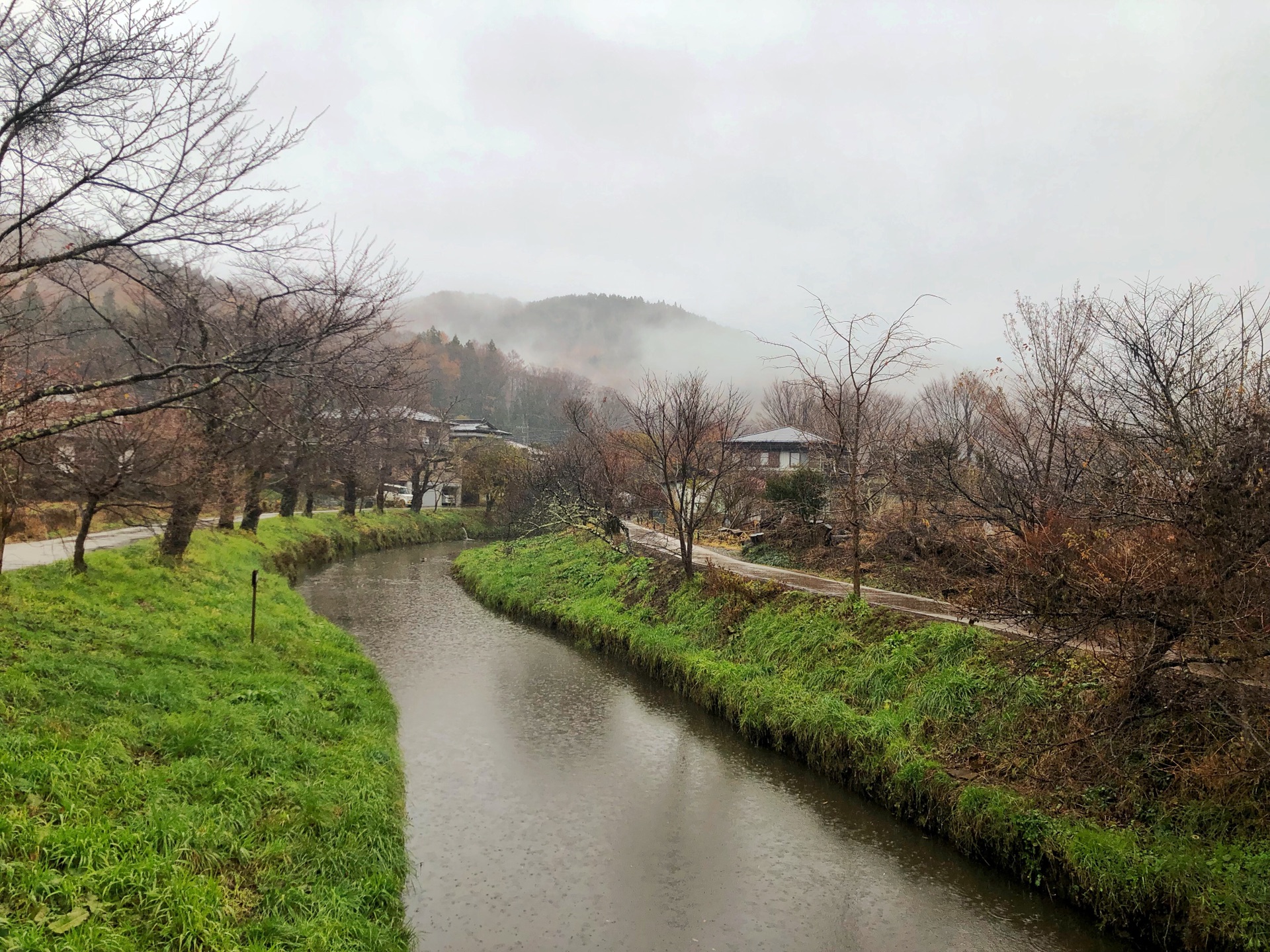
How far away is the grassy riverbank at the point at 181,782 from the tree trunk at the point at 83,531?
0.38 metres

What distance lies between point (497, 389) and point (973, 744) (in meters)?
105

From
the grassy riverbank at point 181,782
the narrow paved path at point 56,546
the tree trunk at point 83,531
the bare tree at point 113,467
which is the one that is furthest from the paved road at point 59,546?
the grassy riverbank at point 181,782

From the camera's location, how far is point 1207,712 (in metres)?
6.83

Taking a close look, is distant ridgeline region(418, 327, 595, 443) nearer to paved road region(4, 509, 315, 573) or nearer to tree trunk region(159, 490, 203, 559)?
paved road region(4, 509, 315, 573)

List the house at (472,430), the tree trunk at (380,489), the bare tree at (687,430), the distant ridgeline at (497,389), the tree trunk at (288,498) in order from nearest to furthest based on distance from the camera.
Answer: the bare tree at (687,430), the tree trunk at (288,498), the tree trunk at (380,489), the house at (472,430), the distant ridgeline at (497,389)

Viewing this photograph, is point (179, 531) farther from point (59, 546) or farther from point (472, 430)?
point (472, 430)

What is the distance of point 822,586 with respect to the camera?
1573 cm

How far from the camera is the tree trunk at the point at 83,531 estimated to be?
1216 centimetres

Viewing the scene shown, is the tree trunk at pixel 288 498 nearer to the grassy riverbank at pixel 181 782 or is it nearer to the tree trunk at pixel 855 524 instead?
the grassy riverbank at pixel 181 782

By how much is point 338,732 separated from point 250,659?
2.51m

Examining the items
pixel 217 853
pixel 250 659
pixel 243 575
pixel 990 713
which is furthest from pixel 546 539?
pixel 217 853

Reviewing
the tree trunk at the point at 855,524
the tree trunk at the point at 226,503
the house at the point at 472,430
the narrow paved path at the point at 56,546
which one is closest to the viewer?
the tree trunk at the point at 855,524

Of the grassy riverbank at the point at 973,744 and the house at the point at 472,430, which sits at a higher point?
the house at the point at 472,430

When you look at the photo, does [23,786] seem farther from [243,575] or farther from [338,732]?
[243,575]
